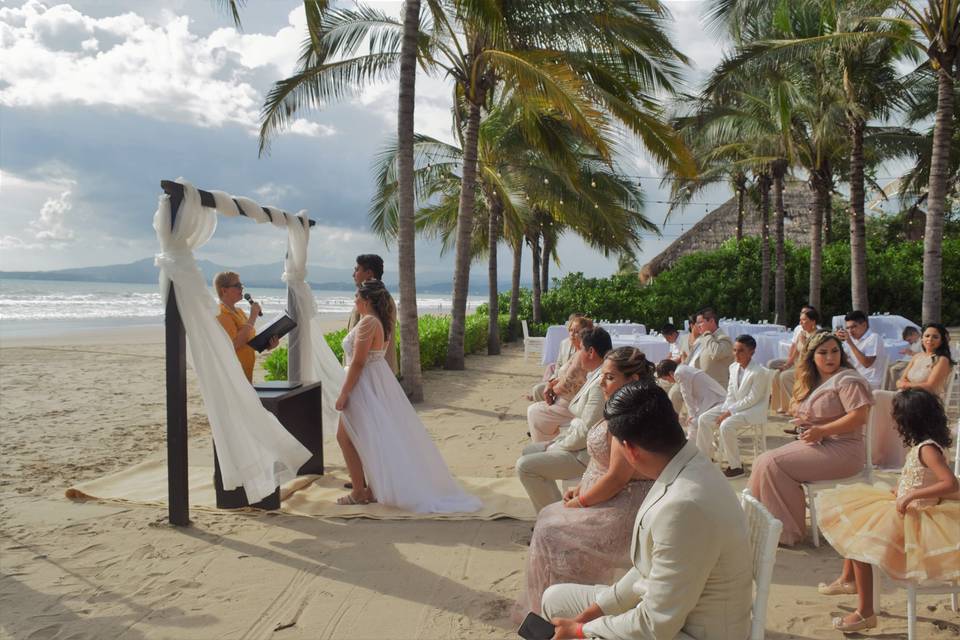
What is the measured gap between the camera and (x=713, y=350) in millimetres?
7211

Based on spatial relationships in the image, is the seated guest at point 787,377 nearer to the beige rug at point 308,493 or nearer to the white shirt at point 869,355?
the white shirt at point 869,355

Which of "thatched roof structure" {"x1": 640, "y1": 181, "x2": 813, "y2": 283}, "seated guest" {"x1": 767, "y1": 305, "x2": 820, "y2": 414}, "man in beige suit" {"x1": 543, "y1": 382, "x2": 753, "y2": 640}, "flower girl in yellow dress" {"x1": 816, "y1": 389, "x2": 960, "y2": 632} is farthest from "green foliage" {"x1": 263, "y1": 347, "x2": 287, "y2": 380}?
"thatched roof structure" {"x1": 640, "y1": 181, "x2": 813, "y2": 283}

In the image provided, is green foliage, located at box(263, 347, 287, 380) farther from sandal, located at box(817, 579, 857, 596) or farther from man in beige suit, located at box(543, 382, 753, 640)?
man in beige suit, located at box(543, 382, 753, 640)

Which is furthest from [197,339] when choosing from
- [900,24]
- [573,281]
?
[573,281]

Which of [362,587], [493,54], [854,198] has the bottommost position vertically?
[362,587]

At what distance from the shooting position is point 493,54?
32.3 ft

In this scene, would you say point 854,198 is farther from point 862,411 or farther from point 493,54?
point 862,411

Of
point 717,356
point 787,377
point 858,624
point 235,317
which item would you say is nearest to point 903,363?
point 787,377

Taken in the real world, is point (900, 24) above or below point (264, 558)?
above

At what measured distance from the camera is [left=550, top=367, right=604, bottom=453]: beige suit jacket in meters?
3.95

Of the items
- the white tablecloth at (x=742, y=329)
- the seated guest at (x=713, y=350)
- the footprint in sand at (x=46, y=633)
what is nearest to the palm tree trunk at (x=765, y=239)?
the white tablecloth at (x=742, y=329)

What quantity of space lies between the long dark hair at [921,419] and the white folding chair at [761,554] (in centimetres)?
131

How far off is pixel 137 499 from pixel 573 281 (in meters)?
21.5

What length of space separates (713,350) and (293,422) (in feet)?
14.1
